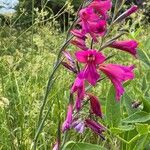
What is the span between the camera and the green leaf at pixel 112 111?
172cm

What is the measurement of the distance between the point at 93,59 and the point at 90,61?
0.04 ft

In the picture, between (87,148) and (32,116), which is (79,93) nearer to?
(87,148)

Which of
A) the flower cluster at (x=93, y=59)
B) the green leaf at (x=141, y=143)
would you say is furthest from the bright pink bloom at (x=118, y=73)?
the green leaf at (x=141, y=143)

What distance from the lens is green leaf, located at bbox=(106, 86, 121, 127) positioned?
1.72 meters

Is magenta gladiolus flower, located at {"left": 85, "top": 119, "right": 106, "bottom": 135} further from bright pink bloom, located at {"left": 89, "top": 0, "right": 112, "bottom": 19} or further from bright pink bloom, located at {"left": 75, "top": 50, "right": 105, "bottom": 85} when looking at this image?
bright pink bloom, located at {"left": 89, "top": 0, "right": 112, "bottom": 19}

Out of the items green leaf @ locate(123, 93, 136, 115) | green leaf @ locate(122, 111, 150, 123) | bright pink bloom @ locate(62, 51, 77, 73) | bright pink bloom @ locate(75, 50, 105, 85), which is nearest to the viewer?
bright pink bloom @ locate(75, 50, 105, 85)

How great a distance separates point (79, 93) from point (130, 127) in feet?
1.31

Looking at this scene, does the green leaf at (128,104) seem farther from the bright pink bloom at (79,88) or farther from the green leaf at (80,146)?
the bright pink bloom at (79,88)

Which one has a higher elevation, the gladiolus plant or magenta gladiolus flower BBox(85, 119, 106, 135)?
the gladiolus plant

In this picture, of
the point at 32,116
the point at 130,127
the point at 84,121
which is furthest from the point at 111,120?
the point at 32,116

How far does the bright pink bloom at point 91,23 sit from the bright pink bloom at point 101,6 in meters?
0.02

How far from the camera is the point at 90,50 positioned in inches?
54.0

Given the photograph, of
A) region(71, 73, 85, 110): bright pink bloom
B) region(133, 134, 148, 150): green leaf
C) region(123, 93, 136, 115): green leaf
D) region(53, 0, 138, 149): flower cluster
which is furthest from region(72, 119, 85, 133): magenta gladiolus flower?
region(123, 93, 136, 115): green leaf

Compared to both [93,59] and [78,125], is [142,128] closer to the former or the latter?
[78,125]
